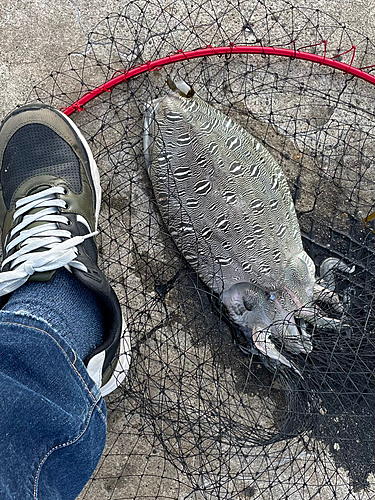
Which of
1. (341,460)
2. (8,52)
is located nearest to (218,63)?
(8,52)

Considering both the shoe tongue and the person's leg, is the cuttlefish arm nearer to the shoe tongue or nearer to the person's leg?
the person's leg

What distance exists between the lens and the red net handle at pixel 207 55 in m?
1.97

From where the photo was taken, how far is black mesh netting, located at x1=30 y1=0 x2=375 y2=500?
6.61 feet

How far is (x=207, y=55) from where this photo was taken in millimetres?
1996

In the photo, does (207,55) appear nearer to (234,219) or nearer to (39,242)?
(234,219)

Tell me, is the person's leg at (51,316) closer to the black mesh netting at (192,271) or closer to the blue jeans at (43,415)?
the blue jeans at (43,415)

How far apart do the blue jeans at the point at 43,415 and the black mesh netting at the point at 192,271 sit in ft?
2.08

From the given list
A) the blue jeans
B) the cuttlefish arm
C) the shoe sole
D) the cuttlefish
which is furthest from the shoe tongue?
the cuttlefish arm

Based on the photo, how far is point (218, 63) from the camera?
2096 mm

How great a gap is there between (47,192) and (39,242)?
22cm

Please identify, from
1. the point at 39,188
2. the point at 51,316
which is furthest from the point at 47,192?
the point at 51,316

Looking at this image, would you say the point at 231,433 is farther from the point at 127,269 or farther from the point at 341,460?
the point at 127,269

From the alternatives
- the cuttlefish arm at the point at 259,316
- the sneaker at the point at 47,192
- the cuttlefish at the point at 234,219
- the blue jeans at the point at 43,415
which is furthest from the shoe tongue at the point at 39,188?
the cuttlefish arm at the point at 259,316

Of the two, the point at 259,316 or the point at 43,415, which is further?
the point at 259,316
